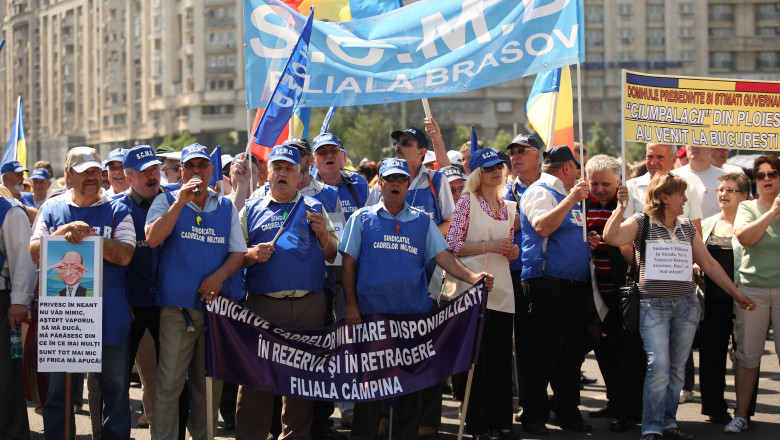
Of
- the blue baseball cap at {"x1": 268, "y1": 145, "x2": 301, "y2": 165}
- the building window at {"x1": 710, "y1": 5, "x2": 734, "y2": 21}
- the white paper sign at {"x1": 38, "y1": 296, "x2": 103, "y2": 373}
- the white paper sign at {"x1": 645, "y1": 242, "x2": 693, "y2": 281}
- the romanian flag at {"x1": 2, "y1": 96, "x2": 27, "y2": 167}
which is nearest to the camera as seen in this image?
the white paper sign at {"x1": 38, "y1": 296, "x2": 103, "y2": 373}

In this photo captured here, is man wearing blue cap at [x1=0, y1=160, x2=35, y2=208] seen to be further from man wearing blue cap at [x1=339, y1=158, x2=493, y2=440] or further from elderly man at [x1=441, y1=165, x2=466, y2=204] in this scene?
man wearing blue cap at [x1=339, y1=158, x2=493, y2=440]

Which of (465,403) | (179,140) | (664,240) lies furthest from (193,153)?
(179,140)

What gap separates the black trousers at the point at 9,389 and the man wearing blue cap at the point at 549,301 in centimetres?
396

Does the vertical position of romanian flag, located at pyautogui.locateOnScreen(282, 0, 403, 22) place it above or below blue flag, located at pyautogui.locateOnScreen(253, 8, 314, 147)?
above

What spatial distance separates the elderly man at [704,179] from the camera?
9.38 meters

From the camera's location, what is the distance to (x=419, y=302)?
7047mm

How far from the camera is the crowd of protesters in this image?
6.59 metres

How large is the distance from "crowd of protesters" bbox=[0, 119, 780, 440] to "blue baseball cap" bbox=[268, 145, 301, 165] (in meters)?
0.01

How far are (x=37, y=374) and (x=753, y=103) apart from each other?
6393mm

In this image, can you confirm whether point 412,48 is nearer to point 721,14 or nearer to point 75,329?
point 75,329

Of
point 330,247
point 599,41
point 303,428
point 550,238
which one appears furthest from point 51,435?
point 599,41

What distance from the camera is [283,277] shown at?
22.1 ft

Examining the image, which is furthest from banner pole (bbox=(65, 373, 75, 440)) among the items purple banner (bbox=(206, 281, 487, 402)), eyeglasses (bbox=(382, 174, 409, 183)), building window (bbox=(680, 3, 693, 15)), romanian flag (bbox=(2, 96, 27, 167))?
building window (bbox=(680, 3, 693, 15))

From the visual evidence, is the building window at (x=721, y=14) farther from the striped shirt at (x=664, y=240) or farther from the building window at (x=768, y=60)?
the striped shirt at (x=664, y=240)
